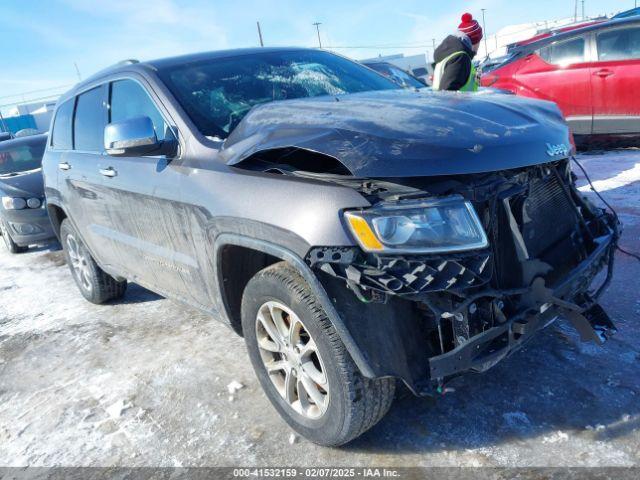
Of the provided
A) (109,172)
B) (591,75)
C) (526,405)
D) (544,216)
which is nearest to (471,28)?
(591,75)

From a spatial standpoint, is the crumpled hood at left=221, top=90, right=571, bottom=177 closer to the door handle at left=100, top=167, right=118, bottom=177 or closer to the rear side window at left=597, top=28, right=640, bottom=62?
the door handle at left=100, top=167, right=118, bottom=177

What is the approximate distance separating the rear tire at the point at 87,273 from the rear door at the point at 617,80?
248 inches

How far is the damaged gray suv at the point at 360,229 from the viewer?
182 cm

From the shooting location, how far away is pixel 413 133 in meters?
1.93

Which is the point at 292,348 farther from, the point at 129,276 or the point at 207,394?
the point at 129,276

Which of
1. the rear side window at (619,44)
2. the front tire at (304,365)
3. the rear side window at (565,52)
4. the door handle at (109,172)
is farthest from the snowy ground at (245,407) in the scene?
the rear side window at (565,52)

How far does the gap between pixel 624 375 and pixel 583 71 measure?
19.1 feet

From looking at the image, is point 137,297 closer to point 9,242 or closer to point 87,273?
point 87,273

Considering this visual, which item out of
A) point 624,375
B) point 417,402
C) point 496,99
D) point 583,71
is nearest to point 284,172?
point 496,99

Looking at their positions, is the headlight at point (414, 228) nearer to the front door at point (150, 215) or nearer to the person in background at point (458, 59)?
the front door at point (150, 215)

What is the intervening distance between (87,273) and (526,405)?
3.66 meters

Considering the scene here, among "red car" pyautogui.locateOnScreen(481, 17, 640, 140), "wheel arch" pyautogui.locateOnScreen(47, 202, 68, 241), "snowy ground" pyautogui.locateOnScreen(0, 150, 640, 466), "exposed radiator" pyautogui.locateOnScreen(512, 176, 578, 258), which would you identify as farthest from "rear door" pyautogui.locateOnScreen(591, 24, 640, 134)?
"wheel arch" pyautogui.locateOnScreen(47, 202, 68, 241)

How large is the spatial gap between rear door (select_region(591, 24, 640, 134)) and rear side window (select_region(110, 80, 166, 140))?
6189mm

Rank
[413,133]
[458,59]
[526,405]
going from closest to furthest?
[413,133]
[526,405]
[458,59]
